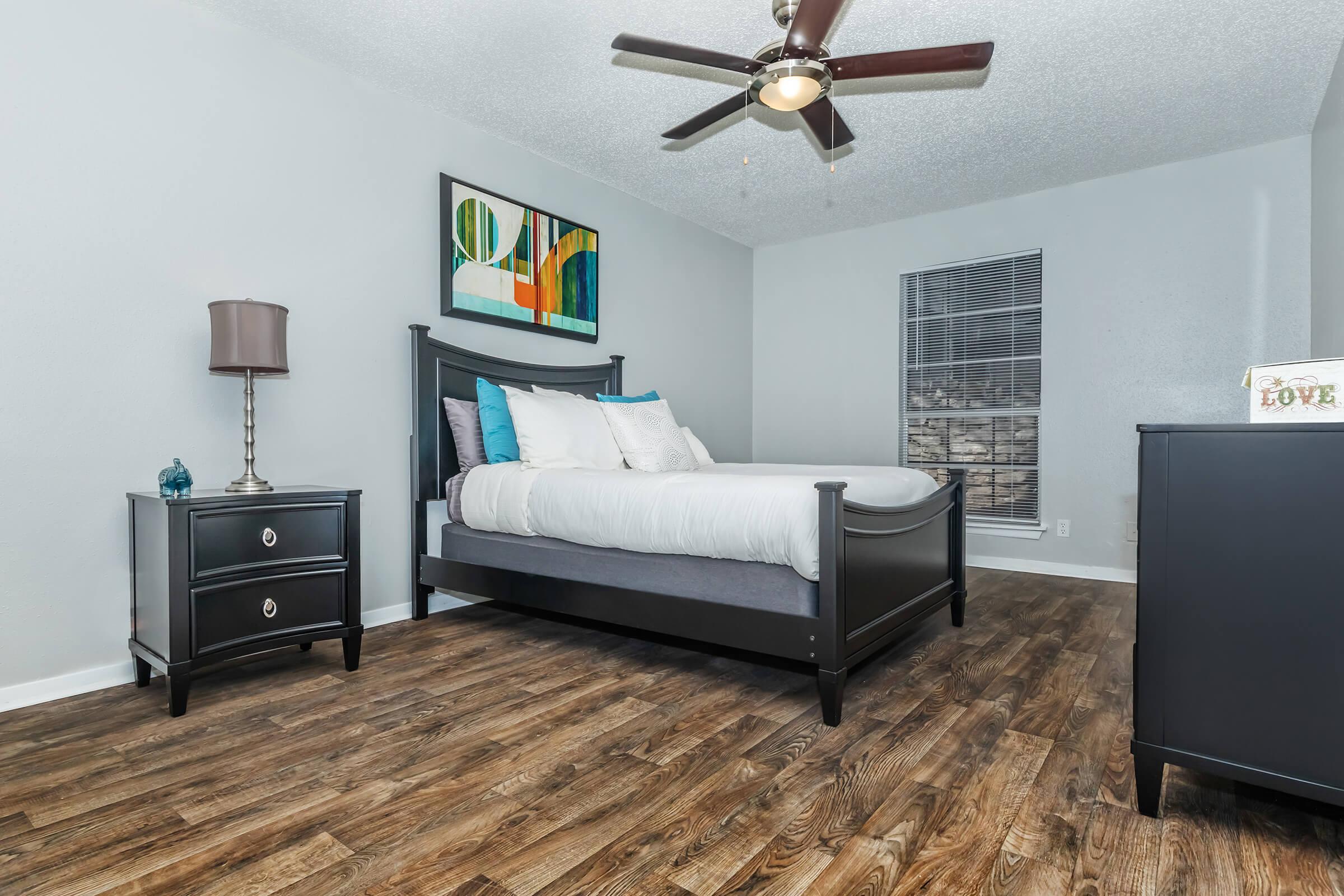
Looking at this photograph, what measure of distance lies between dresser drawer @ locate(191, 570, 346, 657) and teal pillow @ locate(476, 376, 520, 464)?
0.95 metres

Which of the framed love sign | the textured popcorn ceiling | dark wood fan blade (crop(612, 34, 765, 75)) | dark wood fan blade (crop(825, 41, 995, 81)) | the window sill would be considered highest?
the textured popcorn ceiling

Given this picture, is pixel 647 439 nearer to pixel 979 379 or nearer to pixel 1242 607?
pixel 1242 607

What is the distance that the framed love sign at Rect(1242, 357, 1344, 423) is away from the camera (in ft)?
4.49

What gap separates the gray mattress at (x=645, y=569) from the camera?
2229mm

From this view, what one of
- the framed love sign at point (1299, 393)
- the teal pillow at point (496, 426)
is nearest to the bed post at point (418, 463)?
the teal pillow at point (496, 426)

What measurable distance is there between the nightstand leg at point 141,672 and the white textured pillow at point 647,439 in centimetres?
198

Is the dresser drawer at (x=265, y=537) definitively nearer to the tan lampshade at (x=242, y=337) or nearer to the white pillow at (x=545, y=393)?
the tan lampshade at (x=242, y=337)

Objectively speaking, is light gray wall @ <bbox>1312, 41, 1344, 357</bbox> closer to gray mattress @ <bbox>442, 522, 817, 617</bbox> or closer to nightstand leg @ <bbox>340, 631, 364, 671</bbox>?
gray mattress @ <bbox>442, 522, 817, 617</bbox>

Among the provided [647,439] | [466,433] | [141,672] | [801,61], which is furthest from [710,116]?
[141,672]

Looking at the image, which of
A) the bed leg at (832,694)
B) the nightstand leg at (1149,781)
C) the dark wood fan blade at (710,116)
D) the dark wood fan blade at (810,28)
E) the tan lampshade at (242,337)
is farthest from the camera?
the dark wood fan blade at (710,116)

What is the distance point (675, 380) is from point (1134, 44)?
10.1 feet

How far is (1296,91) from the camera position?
3248 millimetres

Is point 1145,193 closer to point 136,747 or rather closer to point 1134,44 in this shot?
point 1134,44

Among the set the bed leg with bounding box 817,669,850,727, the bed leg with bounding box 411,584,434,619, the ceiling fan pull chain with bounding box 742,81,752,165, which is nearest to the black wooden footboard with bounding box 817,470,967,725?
the bed leg with bounding box 817,669,850,727
